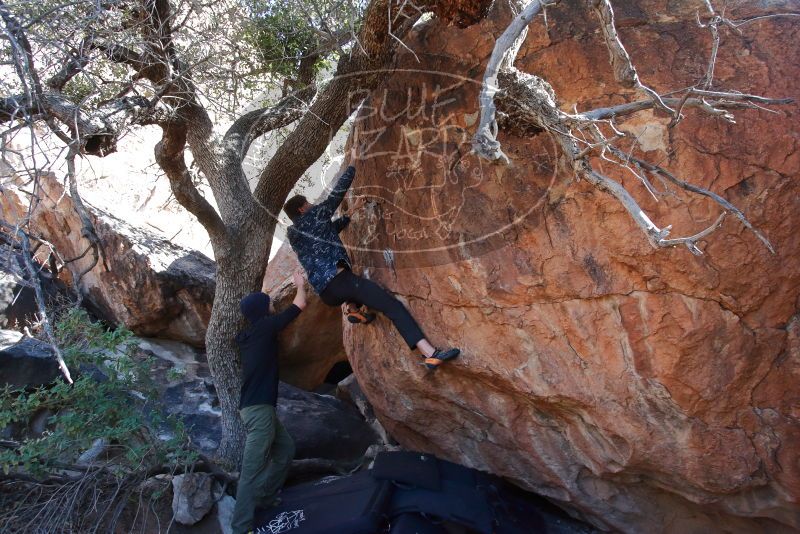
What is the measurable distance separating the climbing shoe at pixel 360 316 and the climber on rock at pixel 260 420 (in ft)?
1.32

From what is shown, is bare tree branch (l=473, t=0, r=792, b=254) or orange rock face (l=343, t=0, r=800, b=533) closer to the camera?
bare tree branch (l=473, t=0, r=792, b=254)

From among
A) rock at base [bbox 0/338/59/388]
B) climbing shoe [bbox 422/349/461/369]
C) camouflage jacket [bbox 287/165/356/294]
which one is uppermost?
camouflage jacket [bbox 287/165/356/294]

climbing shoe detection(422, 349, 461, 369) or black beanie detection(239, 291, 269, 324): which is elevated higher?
black beanie detection(239, 291, 269, 324)

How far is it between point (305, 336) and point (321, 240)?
80.5 inches

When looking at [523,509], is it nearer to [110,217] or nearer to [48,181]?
[110,217]

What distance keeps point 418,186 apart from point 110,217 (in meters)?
3.96

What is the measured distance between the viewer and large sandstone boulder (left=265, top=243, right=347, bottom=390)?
619 cm

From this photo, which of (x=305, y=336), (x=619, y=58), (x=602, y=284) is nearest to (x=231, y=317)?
(x=305, y=336)

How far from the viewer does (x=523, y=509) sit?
3.91 meters

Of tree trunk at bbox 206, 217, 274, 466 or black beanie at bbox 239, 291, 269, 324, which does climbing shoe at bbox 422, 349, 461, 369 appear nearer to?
black beanie at bbox 239, 291, 269, 324

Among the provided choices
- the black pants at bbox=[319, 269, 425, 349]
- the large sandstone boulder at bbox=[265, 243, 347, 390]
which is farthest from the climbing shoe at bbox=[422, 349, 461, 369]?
the large sandstone boulder at bbox=[265, 243, 347, 390]

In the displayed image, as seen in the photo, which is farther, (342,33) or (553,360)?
(342,33)

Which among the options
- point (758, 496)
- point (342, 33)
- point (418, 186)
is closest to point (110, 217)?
point (342, 33)

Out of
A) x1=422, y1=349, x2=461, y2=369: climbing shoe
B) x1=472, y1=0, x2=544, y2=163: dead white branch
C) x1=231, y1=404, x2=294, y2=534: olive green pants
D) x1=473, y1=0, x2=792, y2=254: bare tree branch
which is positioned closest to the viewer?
x1=473, y1=0, x2=792, y2=254: bare tree branch
